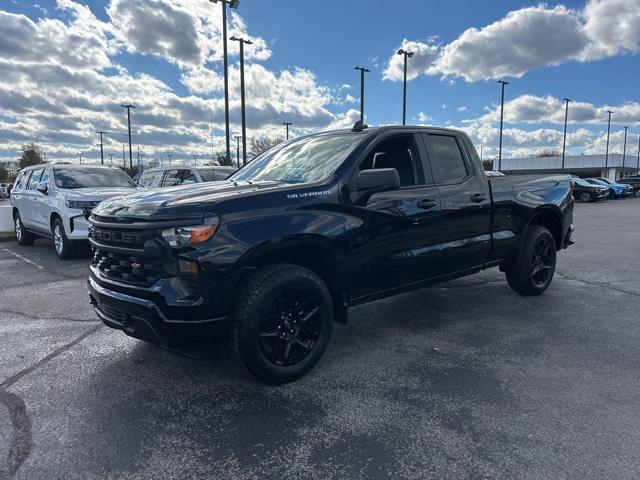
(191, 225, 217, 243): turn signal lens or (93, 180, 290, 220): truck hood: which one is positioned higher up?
(93, 180, 290, 220): truck hood

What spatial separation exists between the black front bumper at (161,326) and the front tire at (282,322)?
15 centimetres

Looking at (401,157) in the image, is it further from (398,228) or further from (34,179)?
(34,179)

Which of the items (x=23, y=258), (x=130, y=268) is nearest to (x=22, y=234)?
(x=23, y=258)

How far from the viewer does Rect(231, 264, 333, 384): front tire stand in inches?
123

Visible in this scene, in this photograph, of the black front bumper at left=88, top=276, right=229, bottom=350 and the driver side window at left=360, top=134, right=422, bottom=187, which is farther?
the driver side window at left=360, top=134, right=422, bottom=187

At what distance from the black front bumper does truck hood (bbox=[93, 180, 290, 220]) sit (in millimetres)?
587

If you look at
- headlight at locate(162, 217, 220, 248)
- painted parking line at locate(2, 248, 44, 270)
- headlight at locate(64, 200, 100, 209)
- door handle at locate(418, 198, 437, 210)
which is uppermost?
door handle at locate(418, 198, 437, 210)

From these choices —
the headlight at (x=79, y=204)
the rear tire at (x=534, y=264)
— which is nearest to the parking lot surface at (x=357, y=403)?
the rear tire at (x=534, y=264)

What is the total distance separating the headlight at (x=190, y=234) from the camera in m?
2.98

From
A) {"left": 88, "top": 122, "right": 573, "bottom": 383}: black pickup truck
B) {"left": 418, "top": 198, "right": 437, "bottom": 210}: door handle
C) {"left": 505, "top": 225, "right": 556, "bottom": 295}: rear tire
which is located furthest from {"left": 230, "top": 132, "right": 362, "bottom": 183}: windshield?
{"left": 505, "top": 225, "right": 556, "bottom": 295}: rear tire

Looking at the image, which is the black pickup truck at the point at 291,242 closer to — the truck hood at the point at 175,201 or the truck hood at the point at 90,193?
the truck hood at the point at 175,201

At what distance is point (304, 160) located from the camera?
4219 millimetres

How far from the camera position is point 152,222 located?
10.1ft

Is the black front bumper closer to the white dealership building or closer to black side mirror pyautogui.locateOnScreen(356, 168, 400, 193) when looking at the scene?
black side mirror pyautogui.locateOnScreen(356, 168, 400, 193)
